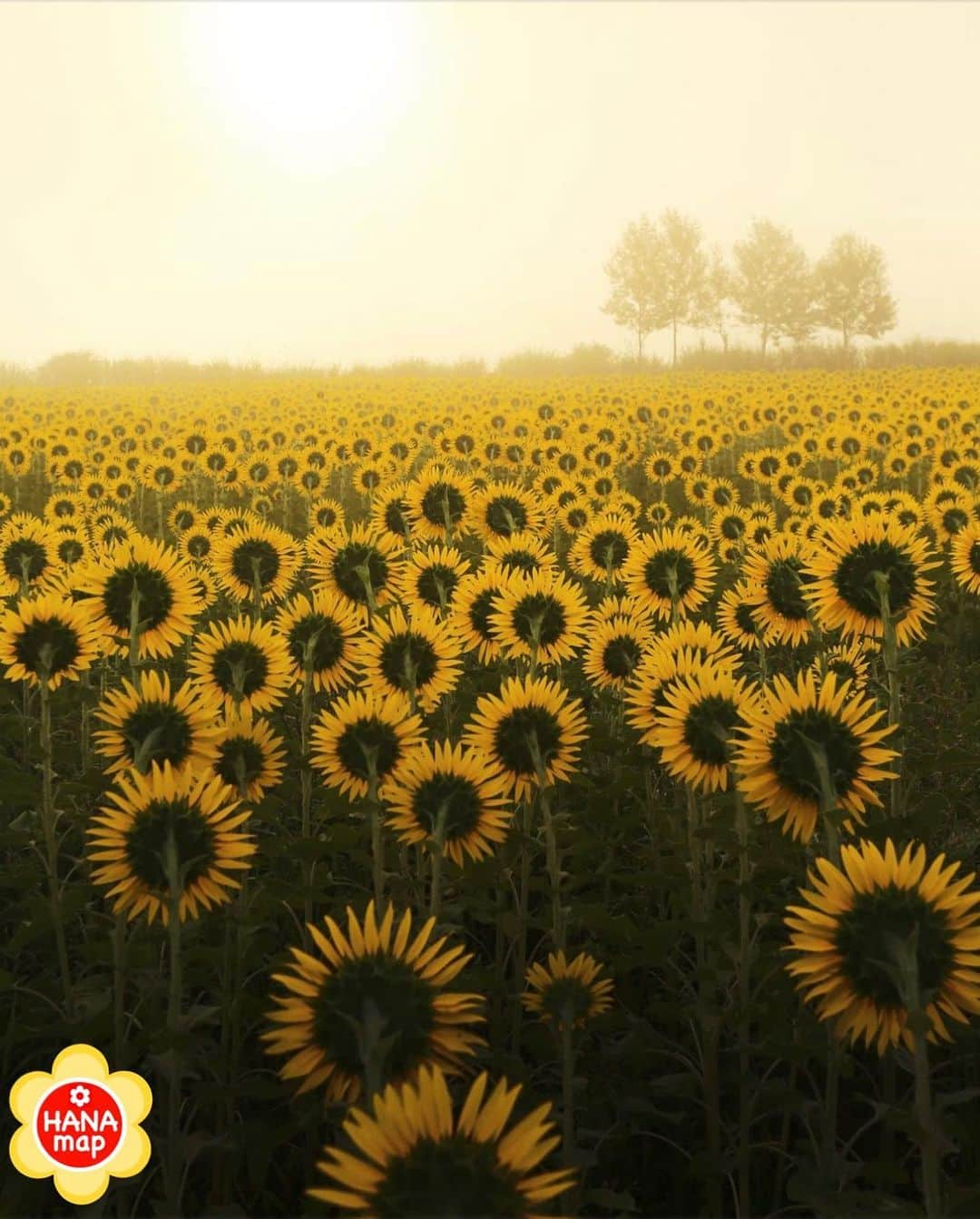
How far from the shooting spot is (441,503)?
6.80m

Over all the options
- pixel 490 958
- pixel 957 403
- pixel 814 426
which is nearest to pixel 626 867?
pixel 490 958

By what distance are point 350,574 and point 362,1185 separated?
415 centimetres

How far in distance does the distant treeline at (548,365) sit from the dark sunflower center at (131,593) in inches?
1667

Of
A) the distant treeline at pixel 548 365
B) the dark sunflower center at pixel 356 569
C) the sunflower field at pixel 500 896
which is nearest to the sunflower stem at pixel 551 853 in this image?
the sunflower field at pixel 500 896

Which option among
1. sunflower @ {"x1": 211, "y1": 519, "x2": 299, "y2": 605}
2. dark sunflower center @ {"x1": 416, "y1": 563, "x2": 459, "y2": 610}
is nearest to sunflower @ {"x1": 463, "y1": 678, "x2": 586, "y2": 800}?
dark sunflower center @ {"x1": 416, "y1": 563, "x2": 459, "y2": 610}

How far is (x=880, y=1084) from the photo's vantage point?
10.6ft

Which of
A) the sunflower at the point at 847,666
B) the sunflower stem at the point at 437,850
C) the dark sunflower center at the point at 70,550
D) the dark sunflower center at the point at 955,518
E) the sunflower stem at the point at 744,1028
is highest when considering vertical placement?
the dark sunflower center at the point at 70,550

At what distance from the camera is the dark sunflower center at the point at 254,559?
19.4ft

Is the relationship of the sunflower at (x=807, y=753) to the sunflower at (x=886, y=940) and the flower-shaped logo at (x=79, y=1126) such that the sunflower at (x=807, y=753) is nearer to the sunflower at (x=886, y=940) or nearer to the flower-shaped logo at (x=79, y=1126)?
the sunflower at (x=886, y=940)

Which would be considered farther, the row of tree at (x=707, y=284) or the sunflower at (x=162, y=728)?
the row of tree at (x=707, y=284)

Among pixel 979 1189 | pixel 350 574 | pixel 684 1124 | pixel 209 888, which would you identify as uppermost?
pixel 350 574

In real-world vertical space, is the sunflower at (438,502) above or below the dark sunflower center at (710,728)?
above

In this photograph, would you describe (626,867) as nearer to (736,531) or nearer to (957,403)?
(736,531)

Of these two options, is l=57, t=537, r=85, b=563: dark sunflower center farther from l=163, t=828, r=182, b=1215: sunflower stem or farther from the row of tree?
the row of tree
